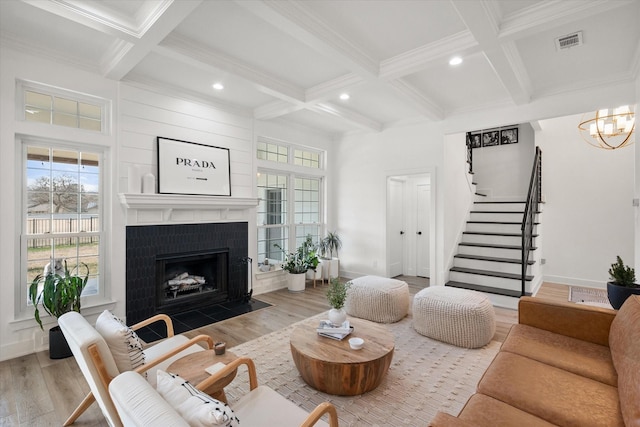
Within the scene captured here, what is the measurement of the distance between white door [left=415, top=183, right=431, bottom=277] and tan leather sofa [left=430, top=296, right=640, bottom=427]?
13.5 feet

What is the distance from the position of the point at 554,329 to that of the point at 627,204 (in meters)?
4.47

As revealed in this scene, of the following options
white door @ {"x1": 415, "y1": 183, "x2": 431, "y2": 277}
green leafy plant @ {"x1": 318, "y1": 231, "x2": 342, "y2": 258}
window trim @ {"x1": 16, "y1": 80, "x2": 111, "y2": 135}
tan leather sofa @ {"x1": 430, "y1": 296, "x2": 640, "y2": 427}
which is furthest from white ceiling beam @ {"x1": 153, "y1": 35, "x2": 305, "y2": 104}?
white door @ {"x1": 415, "y1": 183, "x2": 431, "y2": 277}

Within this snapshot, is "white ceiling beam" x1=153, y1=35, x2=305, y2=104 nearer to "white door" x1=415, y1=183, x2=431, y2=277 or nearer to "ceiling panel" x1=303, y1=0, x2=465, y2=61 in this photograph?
"ceiling panel" x1=303, y1=0, x2=465, y2=61

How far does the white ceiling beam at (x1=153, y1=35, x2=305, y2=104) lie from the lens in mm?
2936

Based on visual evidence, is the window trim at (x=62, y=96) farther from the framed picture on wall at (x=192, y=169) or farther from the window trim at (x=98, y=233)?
the framed picture on wall at (x=192, y=169)

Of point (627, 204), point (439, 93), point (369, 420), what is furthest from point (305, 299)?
point (627, 204)

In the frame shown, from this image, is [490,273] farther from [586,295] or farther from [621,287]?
[621,287]

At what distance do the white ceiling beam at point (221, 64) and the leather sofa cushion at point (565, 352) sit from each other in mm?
3524

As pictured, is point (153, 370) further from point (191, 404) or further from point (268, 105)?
point (268, 105)


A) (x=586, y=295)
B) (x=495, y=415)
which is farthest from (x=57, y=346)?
(x=586, y=295)

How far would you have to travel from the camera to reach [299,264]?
558 centimetres

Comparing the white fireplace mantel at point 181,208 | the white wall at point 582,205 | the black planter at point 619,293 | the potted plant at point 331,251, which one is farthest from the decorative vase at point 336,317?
the white wall at point 582,205

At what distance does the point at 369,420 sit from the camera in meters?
2.09

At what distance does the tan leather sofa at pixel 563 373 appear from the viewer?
4.60ft
